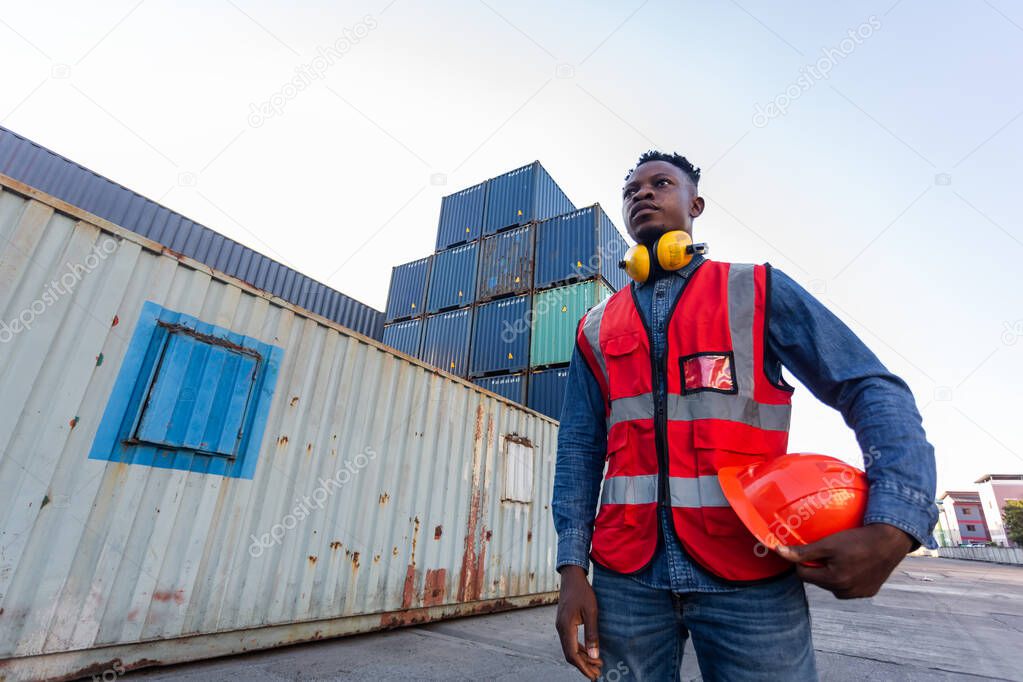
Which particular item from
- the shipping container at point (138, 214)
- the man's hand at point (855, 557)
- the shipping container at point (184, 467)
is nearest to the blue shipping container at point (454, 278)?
the shipping container at point (138, 214)

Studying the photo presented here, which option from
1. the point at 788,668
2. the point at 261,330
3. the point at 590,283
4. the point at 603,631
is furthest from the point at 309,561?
the point at 590,283

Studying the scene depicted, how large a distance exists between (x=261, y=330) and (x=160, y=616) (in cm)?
238

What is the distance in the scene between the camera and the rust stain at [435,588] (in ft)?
18.1

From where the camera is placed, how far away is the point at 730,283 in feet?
4.72

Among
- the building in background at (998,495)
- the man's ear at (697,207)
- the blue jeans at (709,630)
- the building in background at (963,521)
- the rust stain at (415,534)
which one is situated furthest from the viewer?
the building in background at (963,521)

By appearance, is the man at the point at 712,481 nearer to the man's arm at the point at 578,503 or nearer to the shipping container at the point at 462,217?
the man's arm at the point at 578,503

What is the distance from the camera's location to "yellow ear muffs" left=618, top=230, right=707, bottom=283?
158 cm

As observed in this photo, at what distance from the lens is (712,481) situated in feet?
3.99

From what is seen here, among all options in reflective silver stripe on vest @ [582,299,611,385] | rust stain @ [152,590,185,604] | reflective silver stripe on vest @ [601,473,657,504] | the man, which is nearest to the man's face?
the man

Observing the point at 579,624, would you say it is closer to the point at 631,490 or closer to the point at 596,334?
the point at 631,490

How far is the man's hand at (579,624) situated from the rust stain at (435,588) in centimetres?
482

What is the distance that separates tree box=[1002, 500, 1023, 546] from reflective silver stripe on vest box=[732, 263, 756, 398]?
68884 mm

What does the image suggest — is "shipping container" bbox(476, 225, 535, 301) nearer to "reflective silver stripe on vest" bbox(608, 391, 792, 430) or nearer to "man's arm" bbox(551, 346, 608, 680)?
"man's arm" bbox(551, 346, 608, 680)

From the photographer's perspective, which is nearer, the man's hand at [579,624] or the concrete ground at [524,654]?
the man's hand at [579,624]
